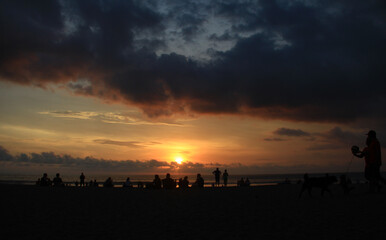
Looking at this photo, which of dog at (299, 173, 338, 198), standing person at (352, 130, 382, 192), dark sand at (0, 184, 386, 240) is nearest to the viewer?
dark sand at (0, 184, 386, 240)

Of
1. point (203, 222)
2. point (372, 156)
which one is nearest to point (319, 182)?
point (372, 156)

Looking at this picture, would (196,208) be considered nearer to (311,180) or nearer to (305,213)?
(305,213)

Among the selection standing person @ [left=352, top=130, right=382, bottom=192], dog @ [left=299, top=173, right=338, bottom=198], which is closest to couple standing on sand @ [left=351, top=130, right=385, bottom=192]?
standing person @ [left=352, top=130, right=382, bottom=192]

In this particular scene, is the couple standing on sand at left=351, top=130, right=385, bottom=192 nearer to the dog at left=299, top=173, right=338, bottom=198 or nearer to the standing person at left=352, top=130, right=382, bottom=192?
the standing person at left=352, top=130, right=382, bottom=192

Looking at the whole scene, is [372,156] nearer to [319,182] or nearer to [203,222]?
[319,182]

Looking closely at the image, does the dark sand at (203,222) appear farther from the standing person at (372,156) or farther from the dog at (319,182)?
the dog at (319,182)

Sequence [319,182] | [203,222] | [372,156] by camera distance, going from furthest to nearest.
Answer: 1. [319,182]
2. [372,156]
3. [203,222]

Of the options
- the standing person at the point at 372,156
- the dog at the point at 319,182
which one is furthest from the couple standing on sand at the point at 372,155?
the dog at the point at 319,182

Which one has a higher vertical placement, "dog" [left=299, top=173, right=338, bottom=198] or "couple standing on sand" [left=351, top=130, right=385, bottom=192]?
"couple standing on sand" [left=351, top=130, right=385, bottom=192]

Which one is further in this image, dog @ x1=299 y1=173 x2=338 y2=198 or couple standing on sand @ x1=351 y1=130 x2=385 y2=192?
dog @ x1=299 y1=173 x2=338 y2=198

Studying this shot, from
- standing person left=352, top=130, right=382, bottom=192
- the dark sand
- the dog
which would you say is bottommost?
the dark sand

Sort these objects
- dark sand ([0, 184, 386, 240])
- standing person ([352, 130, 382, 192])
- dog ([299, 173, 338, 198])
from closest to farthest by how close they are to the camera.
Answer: dark sand ([0, 184, 386, 240]) < standing person ([352, 130, 382, 192]) < dog ([299, 173, 338, 198])

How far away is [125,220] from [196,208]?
134 inches

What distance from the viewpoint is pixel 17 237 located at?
24.8 ft
